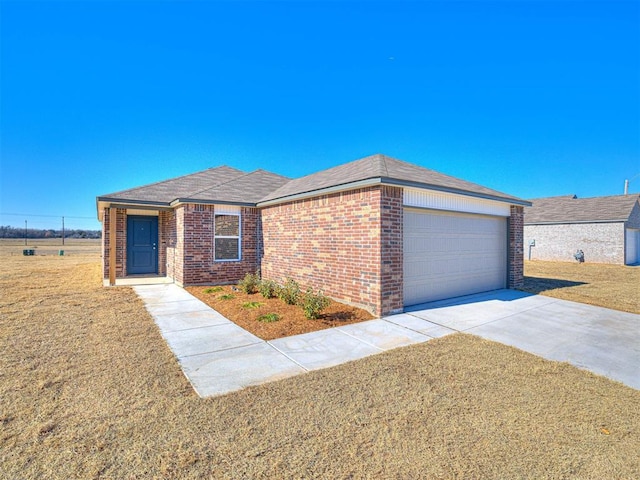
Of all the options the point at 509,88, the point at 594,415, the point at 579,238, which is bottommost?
the point at 594,415

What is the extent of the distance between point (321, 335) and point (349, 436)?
285cm

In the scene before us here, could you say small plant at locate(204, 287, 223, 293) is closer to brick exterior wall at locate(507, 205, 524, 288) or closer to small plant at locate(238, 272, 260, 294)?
small plant at locate(238, 272, 260, 294)

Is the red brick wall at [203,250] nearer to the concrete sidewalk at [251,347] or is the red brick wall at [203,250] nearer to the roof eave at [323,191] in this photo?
the roof eave at [323,191]

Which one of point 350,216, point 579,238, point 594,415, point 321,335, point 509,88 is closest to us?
Result: point 594,415

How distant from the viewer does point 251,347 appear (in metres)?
4.95

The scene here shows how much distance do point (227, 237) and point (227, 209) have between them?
1.01 metres

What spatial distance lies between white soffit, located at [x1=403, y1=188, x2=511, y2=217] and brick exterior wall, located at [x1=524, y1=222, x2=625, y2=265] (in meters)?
16.3

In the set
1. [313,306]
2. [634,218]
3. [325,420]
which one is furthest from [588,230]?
[325,420]

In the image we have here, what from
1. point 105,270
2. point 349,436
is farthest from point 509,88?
point 105,270

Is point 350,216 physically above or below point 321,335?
above

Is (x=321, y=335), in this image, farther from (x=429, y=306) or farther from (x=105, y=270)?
(x=105, y=270)

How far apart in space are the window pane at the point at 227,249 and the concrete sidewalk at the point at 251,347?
4224 mm

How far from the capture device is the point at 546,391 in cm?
360

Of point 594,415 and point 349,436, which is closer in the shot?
point 349,436
